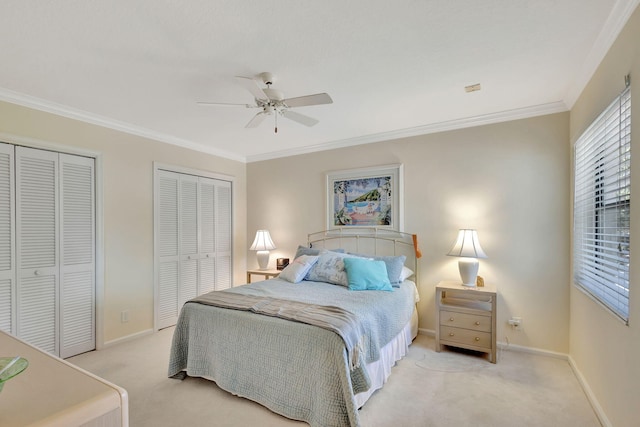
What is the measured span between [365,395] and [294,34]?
8.04ft

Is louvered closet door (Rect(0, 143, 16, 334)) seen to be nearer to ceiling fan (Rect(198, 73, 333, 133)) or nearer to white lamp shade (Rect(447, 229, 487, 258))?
ceiling fan (Rect(198, 73, 333, 133))

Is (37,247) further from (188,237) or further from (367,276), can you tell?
(367,276)

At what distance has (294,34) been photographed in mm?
1943

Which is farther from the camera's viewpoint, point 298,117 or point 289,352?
point 298,117

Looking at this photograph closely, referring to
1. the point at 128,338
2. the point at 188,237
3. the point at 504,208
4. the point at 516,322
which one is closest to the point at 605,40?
the point at 504,208

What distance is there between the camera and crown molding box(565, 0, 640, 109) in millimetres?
1671

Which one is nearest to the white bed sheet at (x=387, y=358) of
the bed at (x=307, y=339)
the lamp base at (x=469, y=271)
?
the bed at (x=307, y=339)

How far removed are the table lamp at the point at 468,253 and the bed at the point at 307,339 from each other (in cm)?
57

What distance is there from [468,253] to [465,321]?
66cm

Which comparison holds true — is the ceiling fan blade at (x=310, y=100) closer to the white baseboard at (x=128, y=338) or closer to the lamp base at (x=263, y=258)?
the lamp base at (x=263, y=258)

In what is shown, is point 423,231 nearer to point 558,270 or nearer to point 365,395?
point 558,270

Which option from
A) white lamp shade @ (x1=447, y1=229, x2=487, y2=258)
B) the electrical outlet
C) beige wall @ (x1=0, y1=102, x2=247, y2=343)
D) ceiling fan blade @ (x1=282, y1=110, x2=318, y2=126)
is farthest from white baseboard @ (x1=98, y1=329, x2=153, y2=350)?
the electrical outlet

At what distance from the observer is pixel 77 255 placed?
322cm

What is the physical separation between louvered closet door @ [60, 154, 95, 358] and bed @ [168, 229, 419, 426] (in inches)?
50.9
